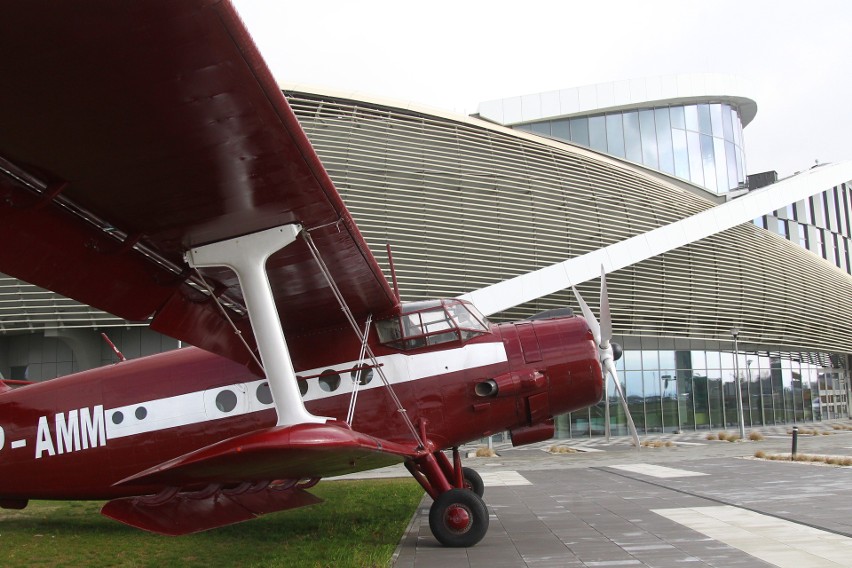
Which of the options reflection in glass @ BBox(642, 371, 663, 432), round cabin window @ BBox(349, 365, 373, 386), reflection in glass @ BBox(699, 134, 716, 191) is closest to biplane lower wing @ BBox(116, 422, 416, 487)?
round cabin window @ BBox(349, 365, 373, 386)

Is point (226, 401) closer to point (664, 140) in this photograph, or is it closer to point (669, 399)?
point (669, 399)

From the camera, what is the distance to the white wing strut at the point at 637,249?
87.7ft

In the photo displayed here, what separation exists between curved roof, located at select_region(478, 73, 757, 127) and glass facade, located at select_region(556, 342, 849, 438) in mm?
16152

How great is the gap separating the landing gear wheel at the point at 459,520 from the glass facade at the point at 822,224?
Answer: 51172 mm

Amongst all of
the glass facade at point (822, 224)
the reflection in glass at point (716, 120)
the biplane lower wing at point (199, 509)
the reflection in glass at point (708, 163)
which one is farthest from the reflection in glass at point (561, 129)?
the biplane lower wing at point (199, 509)

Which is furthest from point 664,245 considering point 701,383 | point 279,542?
point 279,542

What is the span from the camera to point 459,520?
9.14 m

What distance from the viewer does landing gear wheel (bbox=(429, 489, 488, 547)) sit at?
→ 912 centimetres

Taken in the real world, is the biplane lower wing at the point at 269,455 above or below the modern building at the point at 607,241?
below

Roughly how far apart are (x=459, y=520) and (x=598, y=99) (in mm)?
38471

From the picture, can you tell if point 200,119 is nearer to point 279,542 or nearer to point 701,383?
point 279,542

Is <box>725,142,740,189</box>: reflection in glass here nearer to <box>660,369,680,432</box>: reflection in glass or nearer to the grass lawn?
<box>660,369,680,432</box>: reflection in glass

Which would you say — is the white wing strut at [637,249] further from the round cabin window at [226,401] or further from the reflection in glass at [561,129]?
the round cabin window at [226,401]

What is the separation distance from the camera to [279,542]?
407 inches
